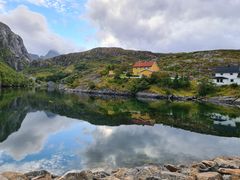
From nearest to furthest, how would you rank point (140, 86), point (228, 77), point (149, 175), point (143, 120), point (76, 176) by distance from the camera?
point (76, 176), point (149, 175), point (143, 120), point (228, 77), point (140, 86)

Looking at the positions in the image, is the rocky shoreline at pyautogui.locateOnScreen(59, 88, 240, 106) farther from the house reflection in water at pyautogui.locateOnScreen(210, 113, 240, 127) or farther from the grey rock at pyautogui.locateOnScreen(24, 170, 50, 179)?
the grey rock at pyautogui.locateOnScreen(24, 170, 50, 179)

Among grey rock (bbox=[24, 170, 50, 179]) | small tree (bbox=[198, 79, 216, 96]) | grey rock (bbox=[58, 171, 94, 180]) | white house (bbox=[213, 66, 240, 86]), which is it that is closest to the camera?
grey rock (bbox=[58, 171, 94, 180])

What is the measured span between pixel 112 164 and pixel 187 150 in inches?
500

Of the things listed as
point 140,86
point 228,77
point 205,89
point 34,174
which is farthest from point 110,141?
point 228,77

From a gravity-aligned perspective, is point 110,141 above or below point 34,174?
below

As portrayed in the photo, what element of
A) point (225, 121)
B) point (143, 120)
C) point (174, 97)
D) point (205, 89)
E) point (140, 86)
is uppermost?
point (140, 86)

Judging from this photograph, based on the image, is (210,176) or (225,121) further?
(225,121)

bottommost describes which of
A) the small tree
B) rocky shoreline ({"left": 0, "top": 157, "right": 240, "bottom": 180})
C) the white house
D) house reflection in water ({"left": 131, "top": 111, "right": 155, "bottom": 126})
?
house reflection in water ({"left": 131, "top": 111, "right": 155, "bottom": 126})

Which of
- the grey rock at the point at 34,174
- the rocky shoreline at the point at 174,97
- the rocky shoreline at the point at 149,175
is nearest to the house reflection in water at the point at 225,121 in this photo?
the rocky shoreline at the point at 174,97

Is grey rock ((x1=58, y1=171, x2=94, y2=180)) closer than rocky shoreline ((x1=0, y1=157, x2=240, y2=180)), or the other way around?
grey rock ((x1=58, y1=171, x2=94, y2=180))

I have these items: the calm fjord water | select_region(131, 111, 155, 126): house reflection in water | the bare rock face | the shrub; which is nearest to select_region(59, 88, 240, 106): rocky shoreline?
the shrub

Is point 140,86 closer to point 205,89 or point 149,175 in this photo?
point 205,89

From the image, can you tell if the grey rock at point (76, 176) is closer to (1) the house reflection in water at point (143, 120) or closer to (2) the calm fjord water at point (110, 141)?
(2) the calm fjord water at point (110, 141)

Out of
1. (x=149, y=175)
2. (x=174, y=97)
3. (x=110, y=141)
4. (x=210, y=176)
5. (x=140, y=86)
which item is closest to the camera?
(x=210, y=176)
